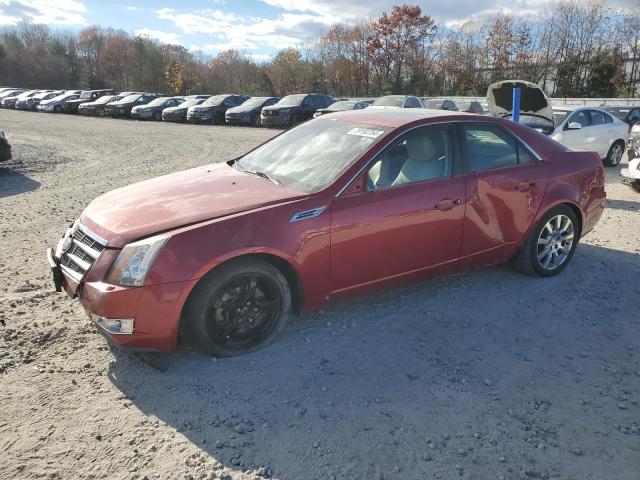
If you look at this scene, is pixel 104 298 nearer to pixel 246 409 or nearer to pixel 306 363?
pixel 246 409

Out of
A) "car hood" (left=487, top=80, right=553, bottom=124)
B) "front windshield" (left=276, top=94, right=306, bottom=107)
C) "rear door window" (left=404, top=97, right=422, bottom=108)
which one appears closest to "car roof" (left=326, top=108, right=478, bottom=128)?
"car hood" (left=487, top=80, right=553, bottom=124)

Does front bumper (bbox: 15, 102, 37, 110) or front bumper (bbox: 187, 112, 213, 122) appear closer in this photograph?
front bumper (bbox: 187, 112, 213, 122)

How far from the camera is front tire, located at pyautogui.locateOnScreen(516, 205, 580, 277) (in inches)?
187

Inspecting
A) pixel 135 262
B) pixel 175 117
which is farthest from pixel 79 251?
pixel 175 117

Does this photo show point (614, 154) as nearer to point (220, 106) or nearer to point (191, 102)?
point (220, 106)

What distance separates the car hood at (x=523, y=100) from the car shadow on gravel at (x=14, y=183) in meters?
8.93

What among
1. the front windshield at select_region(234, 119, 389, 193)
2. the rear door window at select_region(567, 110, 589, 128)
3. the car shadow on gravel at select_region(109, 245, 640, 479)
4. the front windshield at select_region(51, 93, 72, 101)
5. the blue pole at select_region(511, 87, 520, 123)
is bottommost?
the car shadow on gravel at select_region(109, 245, 640, 479)

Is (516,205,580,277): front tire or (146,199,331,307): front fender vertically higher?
(146,199,331,307): front fender

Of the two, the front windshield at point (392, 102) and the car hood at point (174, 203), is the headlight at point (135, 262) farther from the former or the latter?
the front windshield at point (392, 102)

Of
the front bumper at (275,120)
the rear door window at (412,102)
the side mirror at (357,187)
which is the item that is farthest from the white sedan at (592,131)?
the front bumper at (275,120)

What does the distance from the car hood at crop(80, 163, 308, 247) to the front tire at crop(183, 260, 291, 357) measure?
1.36ft

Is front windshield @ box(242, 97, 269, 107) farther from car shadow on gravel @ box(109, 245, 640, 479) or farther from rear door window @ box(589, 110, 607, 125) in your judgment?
car shadow on gravel @ box(109, 245, 640, 479)

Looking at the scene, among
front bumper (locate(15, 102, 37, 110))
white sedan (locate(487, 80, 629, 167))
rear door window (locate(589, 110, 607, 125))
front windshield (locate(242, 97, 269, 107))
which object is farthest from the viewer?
front bumper (locate(15, 102, 37, 110))

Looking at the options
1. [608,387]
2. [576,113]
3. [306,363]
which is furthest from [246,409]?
[576,113]
